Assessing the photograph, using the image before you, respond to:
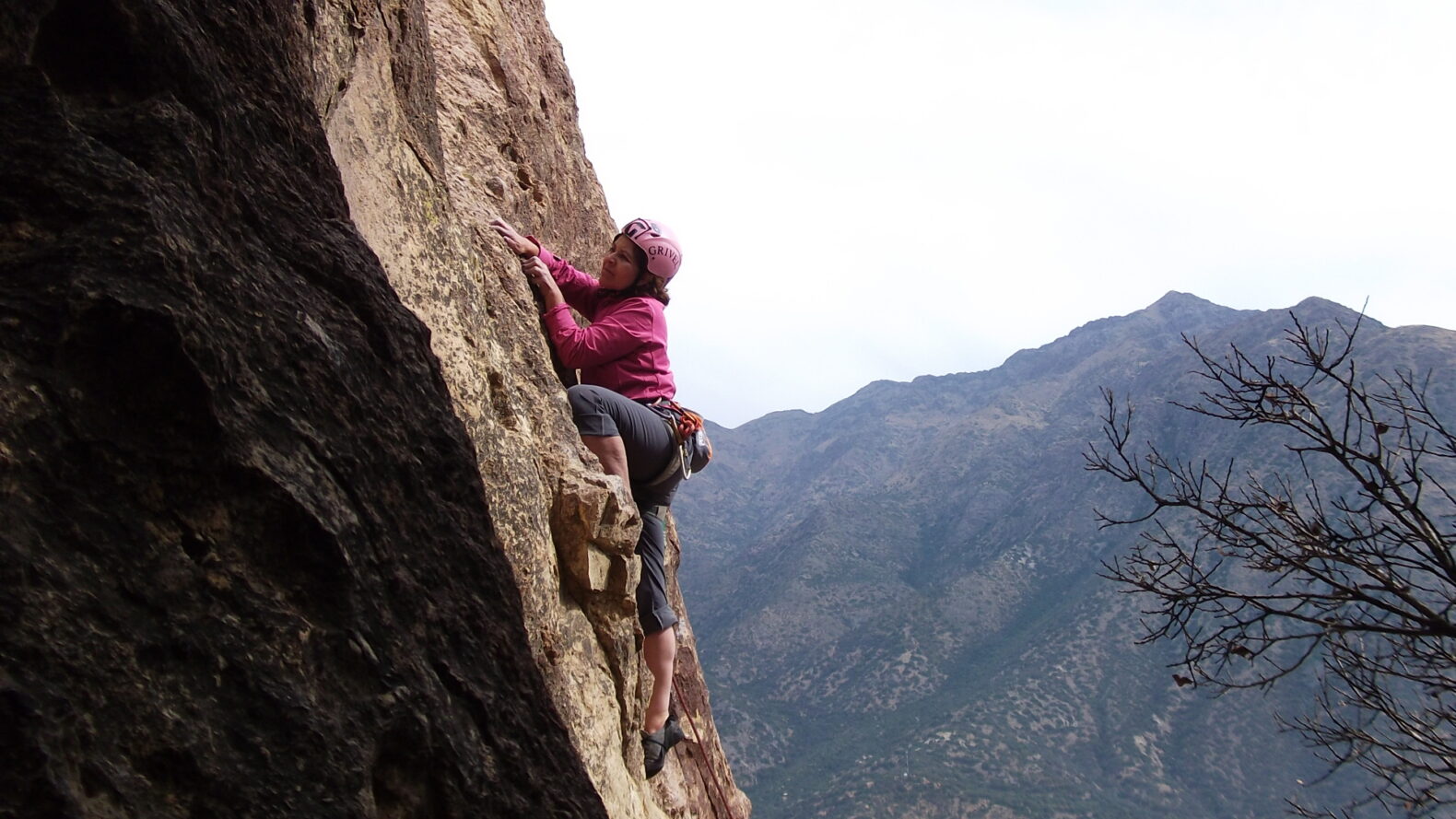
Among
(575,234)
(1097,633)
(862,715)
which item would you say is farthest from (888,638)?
(575,234)

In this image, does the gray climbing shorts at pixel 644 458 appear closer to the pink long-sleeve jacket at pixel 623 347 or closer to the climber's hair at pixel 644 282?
the pink long-sleeve jacket at pixel 623 347

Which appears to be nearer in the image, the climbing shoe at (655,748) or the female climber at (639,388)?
the female climber at (639,388)

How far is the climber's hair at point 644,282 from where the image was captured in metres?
5.61

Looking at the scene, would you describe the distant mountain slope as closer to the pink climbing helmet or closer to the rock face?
the pink climbing helmet

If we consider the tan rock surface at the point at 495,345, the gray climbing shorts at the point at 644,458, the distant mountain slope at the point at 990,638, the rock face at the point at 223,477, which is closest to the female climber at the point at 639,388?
the gray climbing shorts at the point at 644,458

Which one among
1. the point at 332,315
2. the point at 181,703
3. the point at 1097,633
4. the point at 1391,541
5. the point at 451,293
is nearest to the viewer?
the point at 181,703

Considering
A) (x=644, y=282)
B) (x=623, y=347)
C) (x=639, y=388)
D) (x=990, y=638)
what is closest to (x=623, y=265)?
(x=644, y=282)

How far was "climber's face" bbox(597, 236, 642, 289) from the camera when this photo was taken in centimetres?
559

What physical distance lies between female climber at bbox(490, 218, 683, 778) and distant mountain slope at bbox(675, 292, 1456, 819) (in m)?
55.1

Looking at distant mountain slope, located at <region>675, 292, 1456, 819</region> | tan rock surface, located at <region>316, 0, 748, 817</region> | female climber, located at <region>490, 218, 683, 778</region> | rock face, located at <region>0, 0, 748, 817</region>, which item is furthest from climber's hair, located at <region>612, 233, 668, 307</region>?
distant mountain slope, located at <region>675, 292, 1456, 819</region>

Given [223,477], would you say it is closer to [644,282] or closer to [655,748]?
[644,282]

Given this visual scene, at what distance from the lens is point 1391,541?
598cm

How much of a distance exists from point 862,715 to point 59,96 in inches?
3318

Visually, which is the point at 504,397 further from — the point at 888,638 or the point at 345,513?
the point at 888,638
